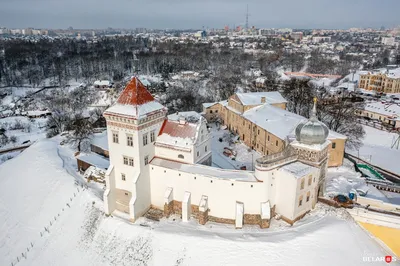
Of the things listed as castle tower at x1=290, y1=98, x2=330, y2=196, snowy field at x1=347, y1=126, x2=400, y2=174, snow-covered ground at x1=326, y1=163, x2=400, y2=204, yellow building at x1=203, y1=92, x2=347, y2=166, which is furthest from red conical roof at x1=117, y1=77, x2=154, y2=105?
snowy field at x1=347, y1=126, x2=400, y2=174

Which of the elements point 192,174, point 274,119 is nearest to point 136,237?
point 192,174

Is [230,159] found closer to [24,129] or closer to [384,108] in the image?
[384,108]

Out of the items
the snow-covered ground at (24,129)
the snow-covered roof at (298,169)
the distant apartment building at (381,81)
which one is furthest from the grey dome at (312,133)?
the distant apartment building at (381,81)

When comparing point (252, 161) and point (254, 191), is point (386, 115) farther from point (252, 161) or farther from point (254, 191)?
point (254, 191)

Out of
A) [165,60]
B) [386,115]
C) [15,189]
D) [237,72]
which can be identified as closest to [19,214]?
[15,189]

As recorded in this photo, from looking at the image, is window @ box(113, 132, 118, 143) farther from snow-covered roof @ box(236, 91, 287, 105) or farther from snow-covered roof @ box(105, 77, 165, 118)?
snow-covered roof @ box(236, 91, 287, 105)

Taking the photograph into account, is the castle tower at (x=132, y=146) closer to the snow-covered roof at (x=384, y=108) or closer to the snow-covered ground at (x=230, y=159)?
the snow-covered ground at (x=230, y=159)

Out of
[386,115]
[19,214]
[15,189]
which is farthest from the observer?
[386,115]
